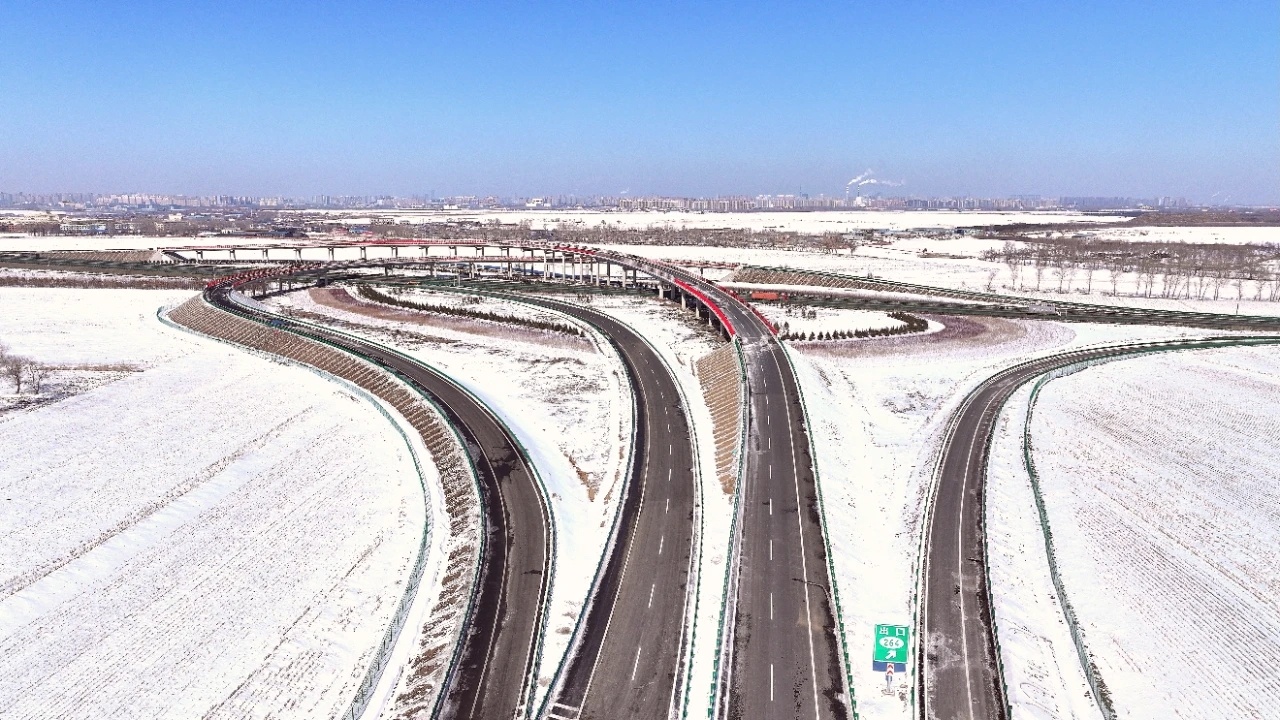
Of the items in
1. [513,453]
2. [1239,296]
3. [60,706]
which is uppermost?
[1239,296]

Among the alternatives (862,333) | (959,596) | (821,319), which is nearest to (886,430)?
(959,596)

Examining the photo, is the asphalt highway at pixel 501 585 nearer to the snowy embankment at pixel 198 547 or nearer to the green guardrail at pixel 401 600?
the green guardrail at pixel 401 600

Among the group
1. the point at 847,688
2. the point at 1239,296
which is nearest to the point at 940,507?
the point at 847,688

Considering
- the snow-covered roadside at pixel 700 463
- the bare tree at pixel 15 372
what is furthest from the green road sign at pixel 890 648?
the bare tree at pixel 15 372

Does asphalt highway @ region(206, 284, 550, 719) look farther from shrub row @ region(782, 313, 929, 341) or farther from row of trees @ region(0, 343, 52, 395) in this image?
shrub row @ region(782, 313, 929, 341)

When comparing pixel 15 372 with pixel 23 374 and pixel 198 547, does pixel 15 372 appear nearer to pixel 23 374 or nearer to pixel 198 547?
pixel 23 374

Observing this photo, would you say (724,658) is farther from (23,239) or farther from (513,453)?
(23,239)
